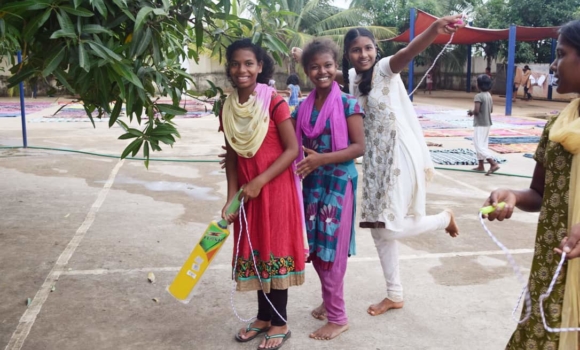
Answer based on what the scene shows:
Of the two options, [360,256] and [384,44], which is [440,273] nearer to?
[360,256]

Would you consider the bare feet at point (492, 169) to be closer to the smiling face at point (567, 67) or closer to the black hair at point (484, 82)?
the black hair at point (484, 82)

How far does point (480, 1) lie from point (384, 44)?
14.9ft

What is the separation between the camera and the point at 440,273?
3.80 m

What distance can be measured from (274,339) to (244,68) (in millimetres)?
1342

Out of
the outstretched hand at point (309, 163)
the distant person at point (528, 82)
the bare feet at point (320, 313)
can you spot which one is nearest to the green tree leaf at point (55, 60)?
the outstretched hand at point (309, 163)

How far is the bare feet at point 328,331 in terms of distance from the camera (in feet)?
9.46

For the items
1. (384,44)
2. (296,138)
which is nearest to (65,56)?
(296,138)

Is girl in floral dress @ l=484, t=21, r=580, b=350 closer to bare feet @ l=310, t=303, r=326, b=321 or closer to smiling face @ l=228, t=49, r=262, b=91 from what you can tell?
smiling face @ l=228, t=49, r=262, b=91

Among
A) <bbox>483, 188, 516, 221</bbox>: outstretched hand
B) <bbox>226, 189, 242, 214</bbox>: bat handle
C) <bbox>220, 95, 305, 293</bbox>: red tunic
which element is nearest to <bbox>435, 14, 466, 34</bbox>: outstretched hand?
<bbox>220, 95, 305, 293</bbox>: red tunic

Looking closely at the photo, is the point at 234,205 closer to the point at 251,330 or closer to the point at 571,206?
the point at 251,330

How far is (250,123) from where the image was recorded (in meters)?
2.62

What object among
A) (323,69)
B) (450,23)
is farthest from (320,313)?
(450,23)

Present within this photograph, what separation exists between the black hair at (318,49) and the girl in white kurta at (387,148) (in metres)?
0.19

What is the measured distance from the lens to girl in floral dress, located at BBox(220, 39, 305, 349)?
8.61 ft
